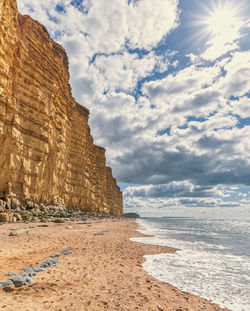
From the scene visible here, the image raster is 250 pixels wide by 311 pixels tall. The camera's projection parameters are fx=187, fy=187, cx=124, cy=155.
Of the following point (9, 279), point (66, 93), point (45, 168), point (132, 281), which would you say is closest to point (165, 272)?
point (132, 281)

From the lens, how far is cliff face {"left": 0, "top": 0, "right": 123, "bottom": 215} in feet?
59.8

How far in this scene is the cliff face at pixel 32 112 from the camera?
18219 millimetres

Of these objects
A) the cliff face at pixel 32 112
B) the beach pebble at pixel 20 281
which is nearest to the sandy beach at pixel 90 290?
the beach pebble at pixel 20 281

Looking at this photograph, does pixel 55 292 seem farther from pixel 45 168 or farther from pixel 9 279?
pixel 45 168

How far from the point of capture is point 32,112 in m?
22.3

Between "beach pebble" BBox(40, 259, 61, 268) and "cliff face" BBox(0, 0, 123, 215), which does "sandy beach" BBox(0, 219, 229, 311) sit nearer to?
"beach pebble" BBox(40, 259, 61, 268)

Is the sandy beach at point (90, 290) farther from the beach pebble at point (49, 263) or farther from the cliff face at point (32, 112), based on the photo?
the cliff face at point (32, 112)

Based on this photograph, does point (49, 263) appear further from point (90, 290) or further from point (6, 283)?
point (90, 290)

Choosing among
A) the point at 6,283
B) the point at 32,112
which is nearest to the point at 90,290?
the point at 6,283

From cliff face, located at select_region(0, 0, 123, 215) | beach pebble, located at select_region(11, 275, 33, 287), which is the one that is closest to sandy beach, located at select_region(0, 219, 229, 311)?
beach pebble, located at select_region(11, 275, 33, 287)

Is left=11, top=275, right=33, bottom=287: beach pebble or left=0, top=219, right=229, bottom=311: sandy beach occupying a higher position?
left=11, top=275, right=33, bottom=287: beach pebble

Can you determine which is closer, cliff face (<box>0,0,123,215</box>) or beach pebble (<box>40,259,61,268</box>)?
beach pebble (<box>40,259,61,268</box>)

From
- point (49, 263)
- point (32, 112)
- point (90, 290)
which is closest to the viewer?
point (90, 290)

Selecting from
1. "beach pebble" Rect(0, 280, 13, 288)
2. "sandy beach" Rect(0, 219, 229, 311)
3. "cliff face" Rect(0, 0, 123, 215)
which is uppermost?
"cliff face" Rect(0, 0, 123, 215)
